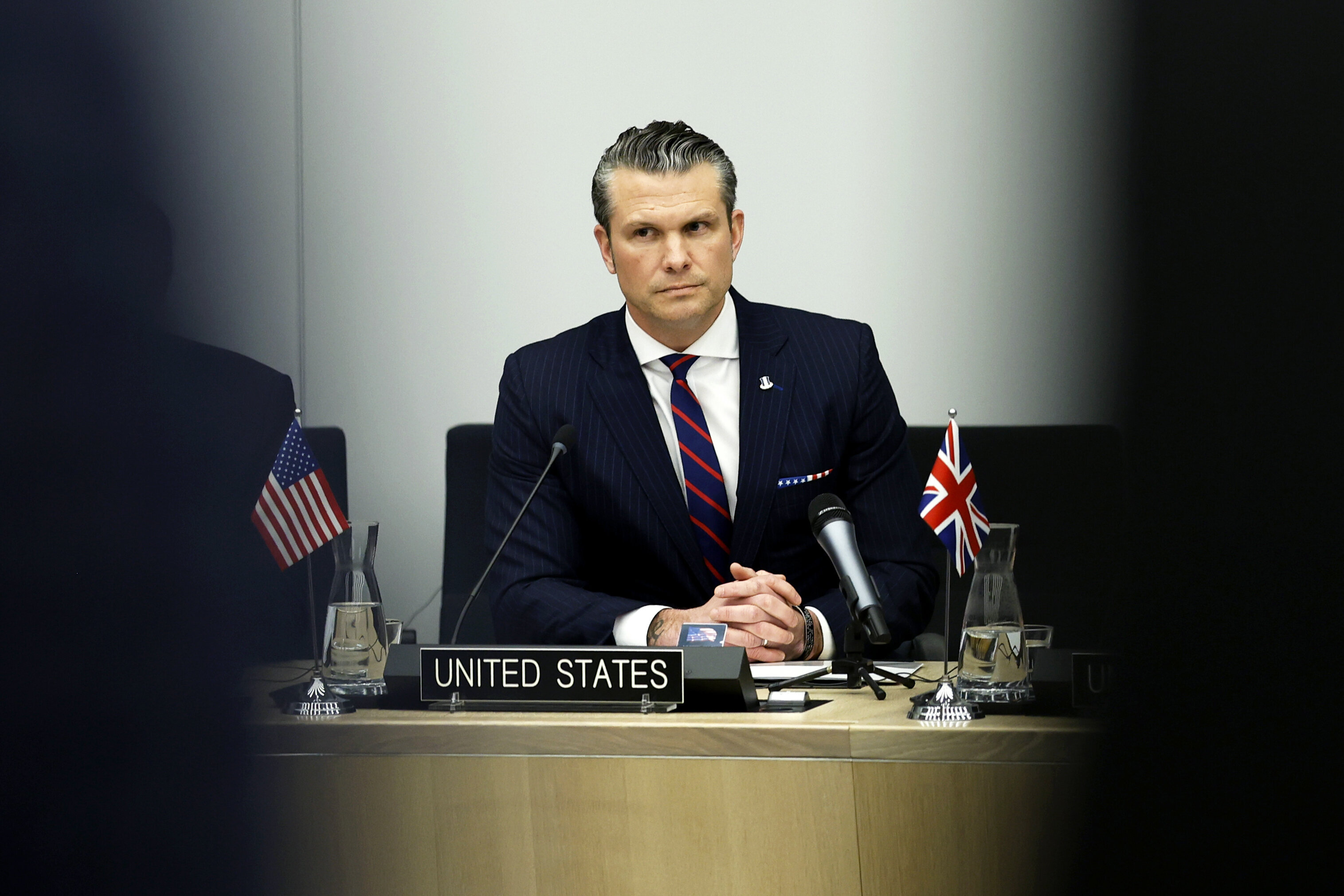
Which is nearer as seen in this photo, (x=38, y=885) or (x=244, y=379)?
(x=38, y=885)

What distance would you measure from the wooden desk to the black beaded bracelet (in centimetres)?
44

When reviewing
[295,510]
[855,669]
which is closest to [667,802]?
[855,669]

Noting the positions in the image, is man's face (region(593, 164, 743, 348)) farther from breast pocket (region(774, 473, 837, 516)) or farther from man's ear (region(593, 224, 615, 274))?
breast pocket (region(774, 473, 837, 516))

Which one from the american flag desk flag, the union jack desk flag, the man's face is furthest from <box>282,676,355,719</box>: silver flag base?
the man's face

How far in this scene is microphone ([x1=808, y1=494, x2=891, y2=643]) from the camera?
1398 mm

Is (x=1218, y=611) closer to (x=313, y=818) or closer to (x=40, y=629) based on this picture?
(x=313, y=818)

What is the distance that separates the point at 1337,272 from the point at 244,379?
6.26ft

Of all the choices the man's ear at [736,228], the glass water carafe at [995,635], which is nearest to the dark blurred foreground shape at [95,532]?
the glass water carafe at [995,635]

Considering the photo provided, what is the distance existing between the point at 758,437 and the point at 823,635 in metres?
0.37

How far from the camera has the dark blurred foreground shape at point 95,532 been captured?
1.29 m

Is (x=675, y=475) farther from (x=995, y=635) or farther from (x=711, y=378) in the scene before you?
(x=995, y=635)

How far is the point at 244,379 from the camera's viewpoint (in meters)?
2.32

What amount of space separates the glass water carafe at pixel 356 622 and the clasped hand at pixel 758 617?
38 cm

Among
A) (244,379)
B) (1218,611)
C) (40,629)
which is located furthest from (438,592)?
(1218,611)
